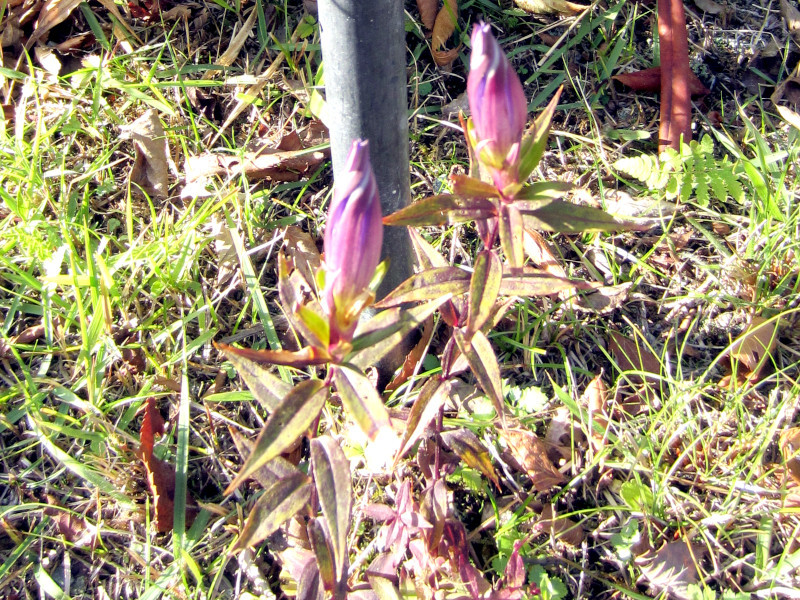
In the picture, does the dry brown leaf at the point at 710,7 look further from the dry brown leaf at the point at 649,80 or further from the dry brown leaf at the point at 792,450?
the dry brown leaf at the point at 792,450

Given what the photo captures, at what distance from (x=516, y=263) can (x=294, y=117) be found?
1486 millimetres

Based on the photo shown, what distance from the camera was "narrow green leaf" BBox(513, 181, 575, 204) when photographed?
3.84 ft

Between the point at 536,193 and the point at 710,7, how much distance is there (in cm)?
196

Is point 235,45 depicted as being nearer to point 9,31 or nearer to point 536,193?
point 9,31

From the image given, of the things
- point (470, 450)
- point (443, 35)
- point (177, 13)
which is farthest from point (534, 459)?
point (177, 13)

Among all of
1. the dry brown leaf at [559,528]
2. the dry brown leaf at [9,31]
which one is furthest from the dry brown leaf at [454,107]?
the dry brown leaf at [9,31]

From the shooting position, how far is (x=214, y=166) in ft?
7.52

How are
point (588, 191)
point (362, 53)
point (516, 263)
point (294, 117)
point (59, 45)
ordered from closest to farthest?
point (516, 263) < point (362, 53) < point (588, 191) < point (294, 117) < point (59, 45)

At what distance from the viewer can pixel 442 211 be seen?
1.18 metres

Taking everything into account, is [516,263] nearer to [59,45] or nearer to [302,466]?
[302,466]

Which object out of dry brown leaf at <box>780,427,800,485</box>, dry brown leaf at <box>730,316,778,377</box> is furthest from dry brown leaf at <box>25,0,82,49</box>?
dry brown leaf at <box>780,427,800,485</box>

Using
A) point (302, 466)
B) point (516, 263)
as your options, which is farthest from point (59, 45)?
point (516, 263)

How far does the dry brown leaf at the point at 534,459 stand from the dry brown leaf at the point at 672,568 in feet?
0.91

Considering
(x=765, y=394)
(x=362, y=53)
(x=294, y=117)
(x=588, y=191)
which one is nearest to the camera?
(x=362, y=53)
